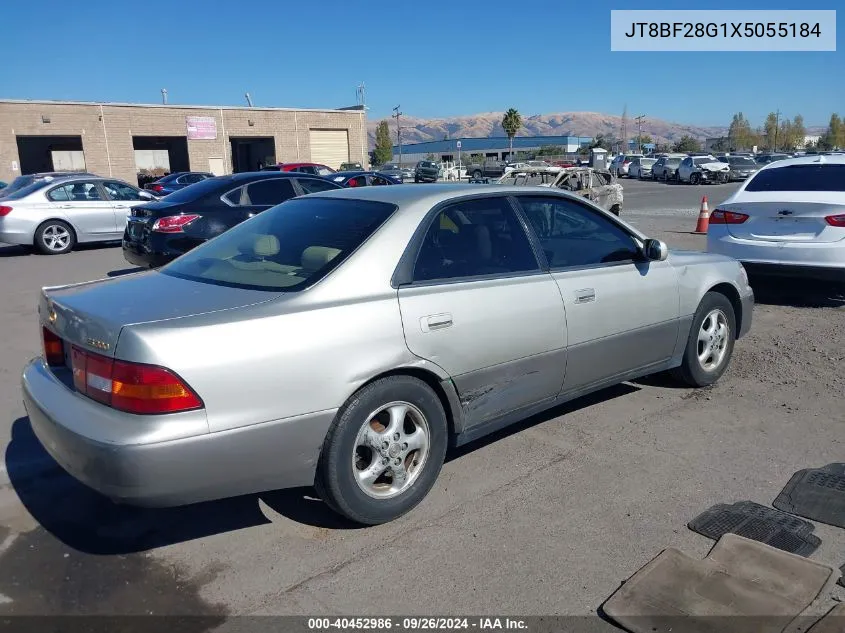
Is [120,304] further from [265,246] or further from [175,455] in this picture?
[265,246]

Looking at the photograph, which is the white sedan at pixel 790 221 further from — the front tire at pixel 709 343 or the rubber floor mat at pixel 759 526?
the rubber floor mat at pixel 759 526

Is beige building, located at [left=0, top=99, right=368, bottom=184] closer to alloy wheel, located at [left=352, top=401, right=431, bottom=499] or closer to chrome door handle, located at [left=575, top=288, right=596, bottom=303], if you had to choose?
chrome door handle, located at [left=575, top=288, right=596, bottom=303]

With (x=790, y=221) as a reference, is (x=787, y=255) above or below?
below

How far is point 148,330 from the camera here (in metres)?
2.80

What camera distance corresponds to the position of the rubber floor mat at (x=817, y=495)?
3.45m

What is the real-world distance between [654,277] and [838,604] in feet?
7.84

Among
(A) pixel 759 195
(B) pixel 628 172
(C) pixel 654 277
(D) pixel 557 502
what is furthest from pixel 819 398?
(B) pixel 628 172

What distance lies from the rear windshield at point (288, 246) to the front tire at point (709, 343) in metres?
2.60

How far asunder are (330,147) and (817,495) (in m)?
49.1

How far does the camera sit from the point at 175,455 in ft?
9.09

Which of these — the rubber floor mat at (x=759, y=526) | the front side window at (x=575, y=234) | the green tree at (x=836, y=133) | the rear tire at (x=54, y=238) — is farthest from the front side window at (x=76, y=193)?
the green tree at (x=836, y=133)

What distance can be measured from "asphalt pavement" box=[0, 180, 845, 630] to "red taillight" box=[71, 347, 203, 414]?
0.84 m

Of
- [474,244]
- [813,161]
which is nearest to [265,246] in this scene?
[474,244]

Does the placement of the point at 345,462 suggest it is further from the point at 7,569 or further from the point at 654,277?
the point at 654,277
